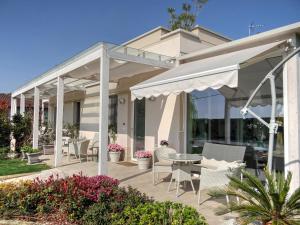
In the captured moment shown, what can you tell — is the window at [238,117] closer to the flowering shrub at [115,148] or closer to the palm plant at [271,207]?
the palm plant at [271,207]

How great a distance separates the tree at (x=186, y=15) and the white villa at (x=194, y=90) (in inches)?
964

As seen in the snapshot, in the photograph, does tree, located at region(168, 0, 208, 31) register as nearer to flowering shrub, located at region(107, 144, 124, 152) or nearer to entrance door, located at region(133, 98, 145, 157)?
entrance door, located at region(133, 98, 145, 157)

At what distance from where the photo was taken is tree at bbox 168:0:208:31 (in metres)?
40.7

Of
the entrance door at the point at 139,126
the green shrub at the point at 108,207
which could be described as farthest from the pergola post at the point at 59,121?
the green shrub at the point at 108,207

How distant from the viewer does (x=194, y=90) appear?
890 cm

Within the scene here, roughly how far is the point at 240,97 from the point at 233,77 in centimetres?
370

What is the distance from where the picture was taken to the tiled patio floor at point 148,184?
7.20 metres

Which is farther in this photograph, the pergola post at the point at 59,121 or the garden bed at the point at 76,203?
the pergola post at the point at 59,121

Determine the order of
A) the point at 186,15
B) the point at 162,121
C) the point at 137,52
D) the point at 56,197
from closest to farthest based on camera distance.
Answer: the point at 56,197 < the point at 137,52 < the point at 162,121 < the point at 186,15

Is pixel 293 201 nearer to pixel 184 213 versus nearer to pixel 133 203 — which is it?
pixel 184 213

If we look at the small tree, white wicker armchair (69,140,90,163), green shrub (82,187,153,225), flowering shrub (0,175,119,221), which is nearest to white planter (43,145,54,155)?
the small tree

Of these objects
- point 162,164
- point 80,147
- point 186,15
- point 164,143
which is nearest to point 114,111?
point 80,147

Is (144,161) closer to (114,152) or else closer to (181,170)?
(114,152)

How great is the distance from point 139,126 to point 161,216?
1108 centimetres
